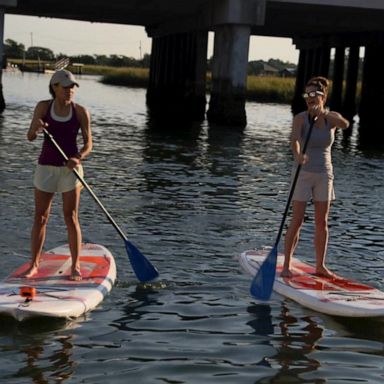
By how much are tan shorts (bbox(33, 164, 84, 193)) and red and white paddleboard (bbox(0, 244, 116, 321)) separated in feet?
2.81

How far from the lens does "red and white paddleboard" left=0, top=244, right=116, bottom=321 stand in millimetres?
7246

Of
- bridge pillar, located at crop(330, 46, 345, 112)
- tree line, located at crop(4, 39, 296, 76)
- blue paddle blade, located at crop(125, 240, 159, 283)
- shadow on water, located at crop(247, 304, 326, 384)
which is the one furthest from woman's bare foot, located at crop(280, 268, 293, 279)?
tree line, located at crop(4, 39, 296, 76)

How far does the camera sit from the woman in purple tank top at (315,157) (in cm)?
841

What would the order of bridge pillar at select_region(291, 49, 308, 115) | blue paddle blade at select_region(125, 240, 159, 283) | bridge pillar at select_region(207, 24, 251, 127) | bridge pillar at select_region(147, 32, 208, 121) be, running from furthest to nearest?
bridge pillar at select_region(291, 49, 308, 115)
bridge pillar at select_region(147, 32, 208, 121)
bridge pillar at select_region(207, 24, 251, 127)
blue paddle blade at select_region(125, 240, 159, 283)

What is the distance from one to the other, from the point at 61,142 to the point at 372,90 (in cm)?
3827

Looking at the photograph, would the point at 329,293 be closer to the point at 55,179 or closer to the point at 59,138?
the point at 55,179

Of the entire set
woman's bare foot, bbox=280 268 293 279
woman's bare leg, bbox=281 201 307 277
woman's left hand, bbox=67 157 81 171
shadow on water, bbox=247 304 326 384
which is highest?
woman's left hand, bbox=67 157 81 171

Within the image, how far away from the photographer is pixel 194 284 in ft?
29.8

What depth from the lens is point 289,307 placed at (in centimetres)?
827

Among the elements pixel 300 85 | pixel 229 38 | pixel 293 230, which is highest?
pixel 229 38

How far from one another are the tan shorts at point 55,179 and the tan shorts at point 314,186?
2.17 metres

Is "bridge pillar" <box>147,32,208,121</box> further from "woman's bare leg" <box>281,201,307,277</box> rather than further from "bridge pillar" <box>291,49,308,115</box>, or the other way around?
"woman's bare leg" <box>281,201,307,277</box>

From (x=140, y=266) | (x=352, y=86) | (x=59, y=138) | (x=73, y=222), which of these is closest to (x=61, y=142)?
(x=59, y=138)

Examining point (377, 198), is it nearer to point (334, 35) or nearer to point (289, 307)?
point (289, 307)
